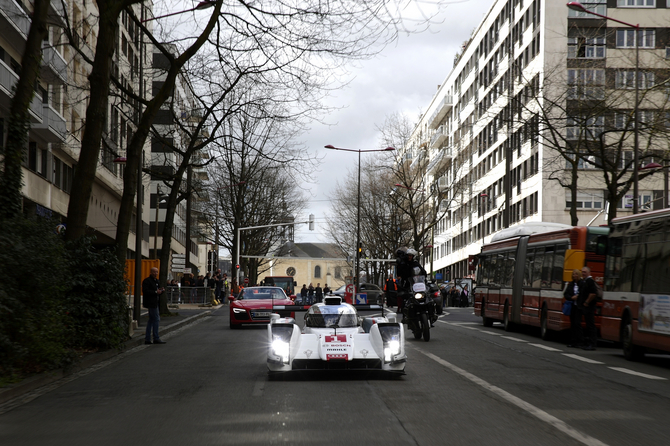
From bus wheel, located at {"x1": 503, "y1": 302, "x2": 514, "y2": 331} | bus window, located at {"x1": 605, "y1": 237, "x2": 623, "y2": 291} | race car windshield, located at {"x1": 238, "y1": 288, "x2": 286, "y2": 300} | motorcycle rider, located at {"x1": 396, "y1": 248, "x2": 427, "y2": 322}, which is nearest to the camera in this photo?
bus window, located at {"x1": 605, "y1": 237, "x2": 623, "y2": 291}

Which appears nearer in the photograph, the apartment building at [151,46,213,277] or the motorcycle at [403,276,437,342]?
the motorcycle at [403,276,437,342]

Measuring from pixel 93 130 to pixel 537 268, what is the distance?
1267 centimetres

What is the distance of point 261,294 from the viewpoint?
93.5 ft

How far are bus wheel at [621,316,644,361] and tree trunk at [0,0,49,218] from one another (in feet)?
36.9

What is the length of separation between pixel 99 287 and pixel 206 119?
42.2ft

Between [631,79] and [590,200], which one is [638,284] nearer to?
[631,79]

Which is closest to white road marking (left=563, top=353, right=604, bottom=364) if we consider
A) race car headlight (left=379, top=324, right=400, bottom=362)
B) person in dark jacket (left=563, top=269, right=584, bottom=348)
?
person in dark jacket (left=563, top=269, right=584, bottom=348)

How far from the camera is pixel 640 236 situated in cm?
1722

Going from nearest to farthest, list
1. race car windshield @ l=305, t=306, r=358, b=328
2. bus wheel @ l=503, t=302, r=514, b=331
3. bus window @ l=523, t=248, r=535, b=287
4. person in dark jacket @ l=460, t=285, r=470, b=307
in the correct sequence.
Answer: race car windshield @ l=305, t=306, r=358, b=328 → bus window @ l=523, t=248, r=535, b=287 → bus wheel @ l=503, t=302, r=514, b=331 → person in dark jacket @ l=460, t=285, r=470, b=307

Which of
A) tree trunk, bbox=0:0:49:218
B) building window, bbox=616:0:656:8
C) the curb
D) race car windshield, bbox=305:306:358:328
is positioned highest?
building window, bbox=616:0:656:8

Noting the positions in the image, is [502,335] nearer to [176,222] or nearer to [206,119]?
[206,119]

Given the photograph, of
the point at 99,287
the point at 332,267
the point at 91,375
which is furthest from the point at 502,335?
the point at 332,267

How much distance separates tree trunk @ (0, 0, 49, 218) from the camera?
13.9 meters

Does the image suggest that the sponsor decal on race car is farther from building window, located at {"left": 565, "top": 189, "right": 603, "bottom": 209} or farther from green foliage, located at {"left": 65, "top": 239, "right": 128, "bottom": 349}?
building window, located at {"left": 565, "top": 189, "right": 603, "bottom": 209}
